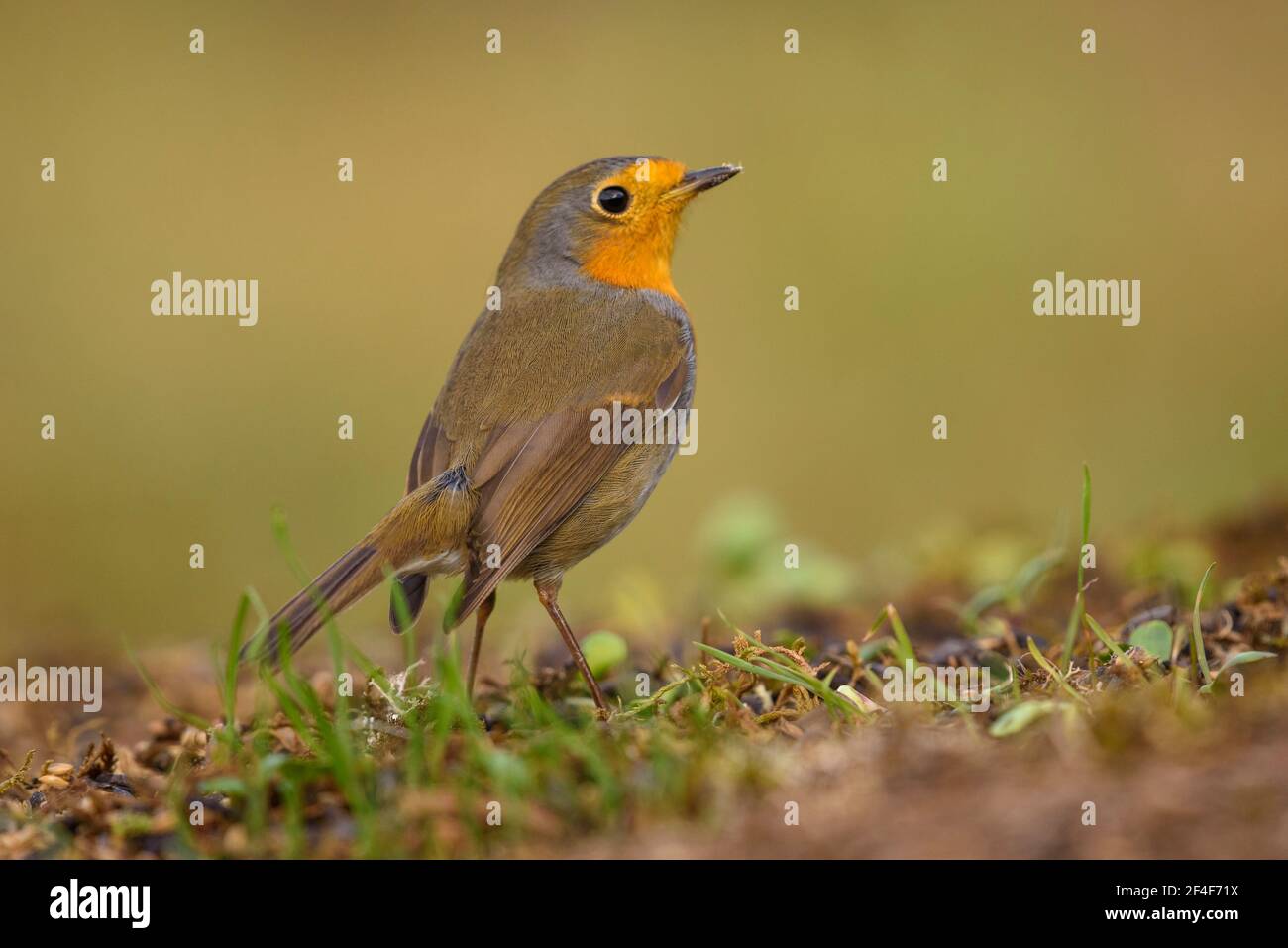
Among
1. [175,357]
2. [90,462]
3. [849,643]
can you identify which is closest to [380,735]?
[849,643]

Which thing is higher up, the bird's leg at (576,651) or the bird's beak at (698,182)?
the bird's beak at (698,182)

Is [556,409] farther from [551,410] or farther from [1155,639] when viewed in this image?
[1155,639]

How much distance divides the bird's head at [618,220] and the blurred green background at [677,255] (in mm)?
2470

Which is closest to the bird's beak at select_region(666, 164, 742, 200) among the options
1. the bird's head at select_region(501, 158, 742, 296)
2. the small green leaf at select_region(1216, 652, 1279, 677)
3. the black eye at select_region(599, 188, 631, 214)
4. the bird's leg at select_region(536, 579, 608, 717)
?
the bird's head at select_region(501, 158, 742, 296)

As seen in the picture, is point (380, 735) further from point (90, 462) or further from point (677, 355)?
point (90, 462)

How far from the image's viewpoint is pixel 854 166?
12.1 m

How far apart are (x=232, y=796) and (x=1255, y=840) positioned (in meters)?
2.18

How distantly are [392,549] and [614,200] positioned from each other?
1.91 meters

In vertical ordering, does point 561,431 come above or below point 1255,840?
above

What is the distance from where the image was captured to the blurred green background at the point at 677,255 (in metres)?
9.64

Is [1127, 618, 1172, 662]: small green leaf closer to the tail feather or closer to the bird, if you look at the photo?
the bird

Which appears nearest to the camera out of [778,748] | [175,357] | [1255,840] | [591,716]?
[1255,840]

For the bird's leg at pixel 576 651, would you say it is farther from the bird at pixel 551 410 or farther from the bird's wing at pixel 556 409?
the bird's wing at pixel 556 409

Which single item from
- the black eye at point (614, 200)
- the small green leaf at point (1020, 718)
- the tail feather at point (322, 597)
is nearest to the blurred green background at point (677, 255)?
the black eye at point (614, 200)
